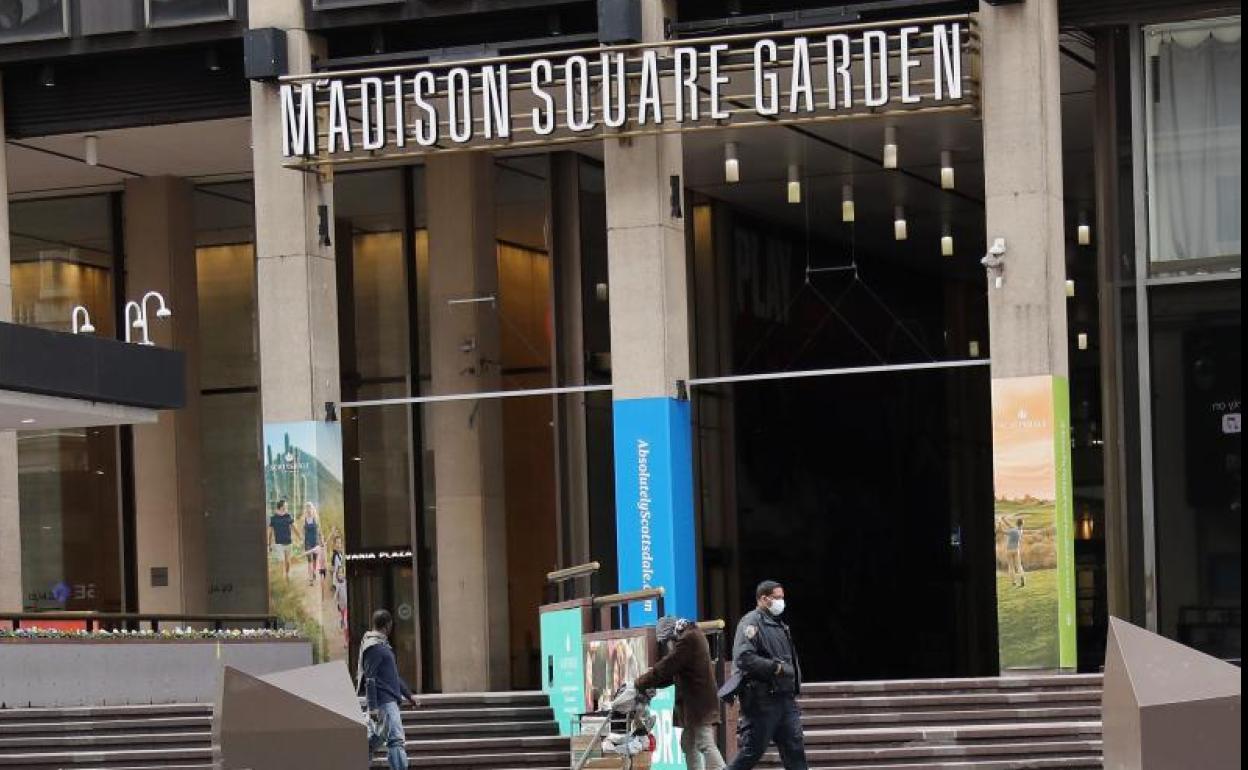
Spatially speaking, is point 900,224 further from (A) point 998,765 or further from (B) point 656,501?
(A) point 998,765

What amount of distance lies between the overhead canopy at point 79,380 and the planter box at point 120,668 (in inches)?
96.5

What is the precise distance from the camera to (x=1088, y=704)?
22641 millimetres

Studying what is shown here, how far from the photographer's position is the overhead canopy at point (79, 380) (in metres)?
23.2

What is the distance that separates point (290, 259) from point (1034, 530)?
9.41 metres

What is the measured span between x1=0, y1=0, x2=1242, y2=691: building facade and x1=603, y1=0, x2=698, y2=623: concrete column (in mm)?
46

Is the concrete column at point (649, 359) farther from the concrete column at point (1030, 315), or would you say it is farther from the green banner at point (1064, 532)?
the green banner at point (1064, 532)

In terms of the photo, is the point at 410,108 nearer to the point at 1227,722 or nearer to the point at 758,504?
the point at 758,504

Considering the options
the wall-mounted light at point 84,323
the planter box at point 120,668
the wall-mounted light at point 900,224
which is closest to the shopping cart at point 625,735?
the planter box at point 120,668

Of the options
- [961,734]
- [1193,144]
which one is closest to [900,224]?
[1193,144]

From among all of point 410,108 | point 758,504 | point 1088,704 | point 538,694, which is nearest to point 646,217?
point 410,108

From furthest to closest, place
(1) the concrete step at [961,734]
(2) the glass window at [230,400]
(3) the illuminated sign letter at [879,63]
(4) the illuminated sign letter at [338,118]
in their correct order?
1. (2) the glass window at [230,400]
2. (4) the illuminated sign letter at [338,118]
3. (3) the illuminated sign letter at [879,63]
4. (1) the concrete step at [961,734]

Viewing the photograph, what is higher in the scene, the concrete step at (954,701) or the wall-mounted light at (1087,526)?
the wall-mounted light at (1087,526)

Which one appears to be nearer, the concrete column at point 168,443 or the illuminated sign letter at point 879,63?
the illuminated sign letter at point 879,63

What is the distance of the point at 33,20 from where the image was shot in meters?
29.1
